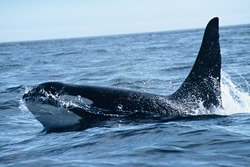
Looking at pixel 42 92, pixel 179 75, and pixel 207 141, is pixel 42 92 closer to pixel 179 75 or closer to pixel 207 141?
pixel 207 141

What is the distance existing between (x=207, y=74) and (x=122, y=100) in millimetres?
2035

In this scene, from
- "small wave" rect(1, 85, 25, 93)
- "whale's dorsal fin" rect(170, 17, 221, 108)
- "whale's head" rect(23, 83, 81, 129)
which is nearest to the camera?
"whale's head" rect(23, 83, 81, 129)

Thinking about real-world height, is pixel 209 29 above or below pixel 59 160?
above

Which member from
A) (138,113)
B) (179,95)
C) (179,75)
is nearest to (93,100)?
(138,113)

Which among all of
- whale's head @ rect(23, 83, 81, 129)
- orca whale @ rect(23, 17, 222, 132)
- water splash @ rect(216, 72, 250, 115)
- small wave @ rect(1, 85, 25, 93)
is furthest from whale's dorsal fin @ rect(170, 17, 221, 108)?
small wave @ rect(1, 85, 25, 93)

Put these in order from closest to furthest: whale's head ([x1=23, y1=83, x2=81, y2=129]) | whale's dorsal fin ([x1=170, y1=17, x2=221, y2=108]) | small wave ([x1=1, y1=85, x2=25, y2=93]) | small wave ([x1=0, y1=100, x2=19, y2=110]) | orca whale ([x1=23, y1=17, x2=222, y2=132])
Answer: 1. whale's head ([x1=23, y1=83, x2=81, y2=129])
2. orca whale ([x1=23, y1=17, x2=222, y2=132])
3. whale's dorsal fin ([x1=170, y1=17, x2=221, y2=108])
4. small wave ([x1=0, y1=100, x2=19, y2=110])
5. small wave ([x1=1, y1=85, x2=25, y2=93])

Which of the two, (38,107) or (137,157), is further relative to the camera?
(38,107)

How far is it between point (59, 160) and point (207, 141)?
8.33 ft

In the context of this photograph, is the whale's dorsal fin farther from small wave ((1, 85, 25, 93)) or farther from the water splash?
small wave ((1, 85, 25, 93))

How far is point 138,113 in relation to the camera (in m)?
9.08

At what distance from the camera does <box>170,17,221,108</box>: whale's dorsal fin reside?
939 cm

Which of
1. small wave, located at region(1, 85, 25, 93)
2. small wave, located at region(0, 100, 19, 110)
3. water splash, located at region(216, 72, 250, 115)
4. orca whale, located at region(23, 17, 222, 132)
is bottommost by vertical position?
small wave, located at region(1, 85, 25, 93)

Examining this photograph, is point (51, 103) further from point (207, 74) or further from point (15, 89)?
point (15, 89)

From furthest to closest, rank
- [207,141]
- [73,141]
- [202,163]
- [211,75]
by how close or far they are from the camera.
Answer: [211,75] → [73,141] → [207,141] → [202,163]
